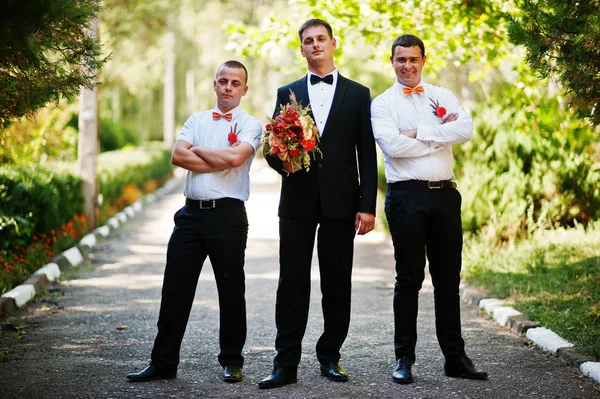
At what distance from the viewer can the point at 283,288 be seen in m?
5.53

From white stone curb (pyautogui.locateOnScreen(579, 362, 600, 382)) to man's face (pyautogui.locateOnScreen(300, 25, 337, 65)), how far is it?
2766mm

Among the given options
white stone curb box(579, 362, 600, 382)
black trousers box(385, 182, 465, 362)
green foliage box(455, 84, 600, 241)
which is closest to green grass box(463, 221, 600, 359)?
white stone curb box(579, 362, 600, 382)

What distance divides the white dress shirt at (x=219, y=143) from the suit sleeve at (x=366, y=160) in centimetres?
71

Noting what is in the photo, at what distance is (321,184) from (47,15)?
80.7 inches

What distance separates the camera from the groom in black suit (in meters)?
5.42

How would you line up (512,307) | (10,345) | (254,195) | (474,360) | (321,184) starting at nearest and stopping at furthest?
(321,184) < (474,360) < (10,345) < (512,307) < (254,195)

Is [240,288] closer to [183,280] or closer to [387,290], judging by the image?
[183,280]

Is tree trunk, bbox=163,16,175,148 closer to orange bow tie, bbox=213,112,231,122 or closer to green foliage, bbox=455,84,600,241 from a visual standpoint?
green foliage, bbox=455,84,600,241

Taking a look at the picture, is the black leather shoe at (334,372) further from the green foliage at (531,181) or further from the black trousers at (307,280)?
the green foliage at (531,181)

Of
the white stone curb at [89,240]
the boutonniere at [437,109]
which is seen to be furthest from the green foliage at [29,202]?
the boutonniere at [437,109]

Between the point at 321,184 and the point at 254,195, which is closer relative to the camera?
the point at 321,184

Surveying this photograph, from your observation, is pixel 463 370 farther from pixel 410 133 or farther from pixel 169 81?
pixel 169 81

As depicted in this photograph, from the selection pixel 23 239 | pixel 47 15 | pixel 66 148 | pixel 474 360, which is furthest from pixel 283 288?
pixel 66 148

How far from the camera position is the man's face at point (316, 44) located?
5371 mm
